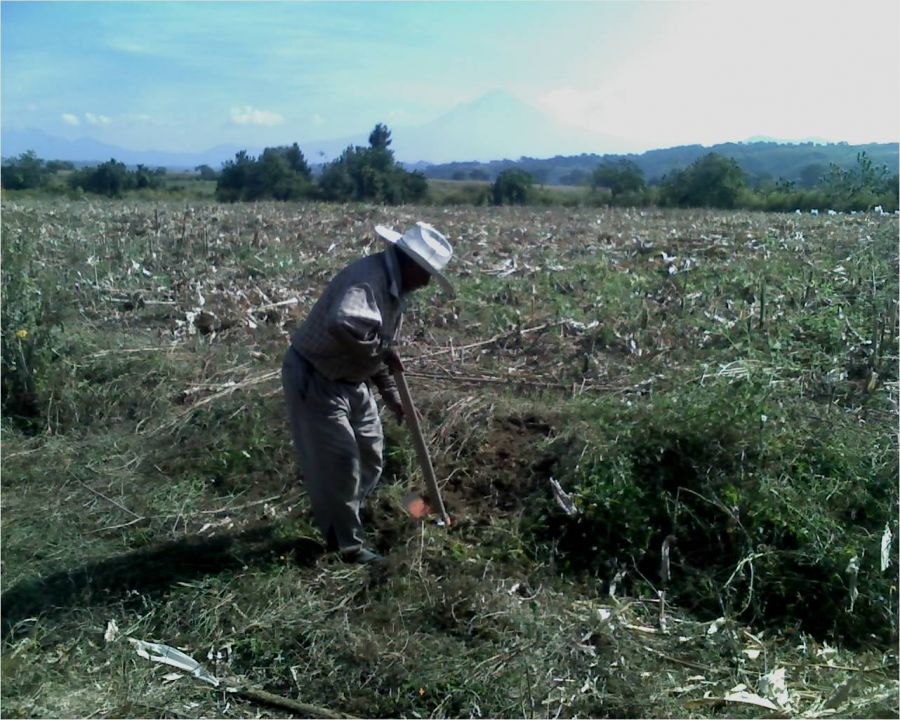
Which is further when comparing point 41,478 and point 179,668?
point 41,478

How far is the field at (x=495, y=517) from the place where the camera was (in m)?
3.62

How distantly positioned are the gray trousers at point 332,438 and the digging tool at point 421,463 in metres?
0.19

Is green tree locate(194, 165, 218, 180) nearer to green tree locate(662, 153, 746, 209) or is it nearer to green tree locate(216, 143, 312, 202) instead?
green tree locate(216, 143, 312, 202)

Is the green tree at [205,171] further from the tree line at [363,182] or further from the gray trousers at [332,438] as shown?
the gray trousers at [332,438]

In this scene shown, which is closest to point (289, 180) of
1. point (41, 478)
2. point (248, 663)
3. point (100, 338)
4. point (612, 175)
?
point (612, 175)

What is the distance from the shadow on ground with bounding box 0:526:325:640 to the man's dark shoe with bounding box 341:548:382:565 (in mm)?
170

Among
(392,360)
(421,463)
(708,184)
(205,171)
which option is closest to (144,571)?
(421,463)

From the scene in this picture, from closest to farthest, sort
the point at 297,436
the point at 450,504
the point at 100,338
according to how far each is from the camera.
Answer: the point at 297,436, the point at 450,504, the point at 100,338

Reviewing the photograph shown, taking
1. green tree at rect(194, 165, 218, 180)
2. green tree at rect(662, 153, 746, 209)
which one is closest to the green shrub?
green tree at rect(662, 153, 746, 209)

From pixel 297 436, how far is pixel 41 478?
2.34 m

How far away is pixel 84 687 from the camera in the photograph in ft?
11.8

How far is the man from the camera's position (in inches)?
160

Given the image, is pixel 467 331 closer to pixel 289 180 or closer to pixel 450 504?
pixel 450 504

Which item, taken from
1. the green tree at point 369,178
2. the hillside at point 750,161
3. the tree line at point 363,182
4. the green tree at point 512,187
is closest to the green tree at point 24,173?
the tree line at point 363,182
